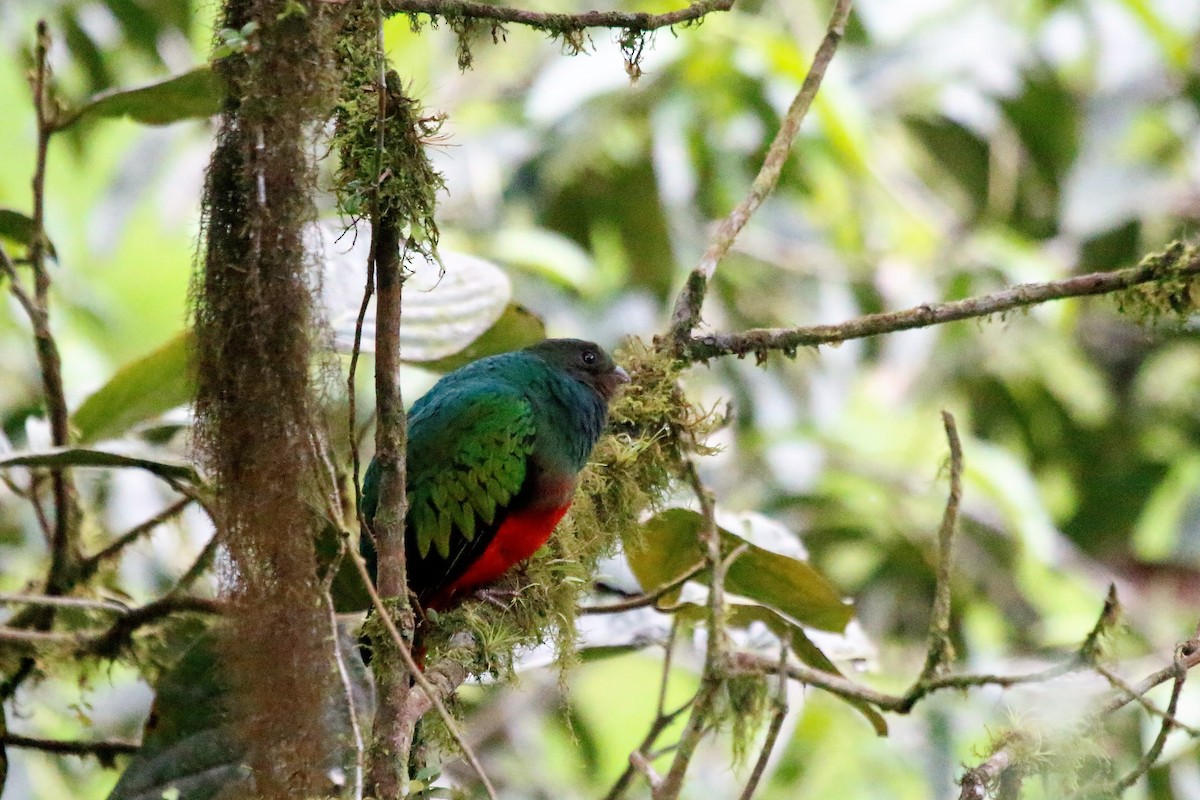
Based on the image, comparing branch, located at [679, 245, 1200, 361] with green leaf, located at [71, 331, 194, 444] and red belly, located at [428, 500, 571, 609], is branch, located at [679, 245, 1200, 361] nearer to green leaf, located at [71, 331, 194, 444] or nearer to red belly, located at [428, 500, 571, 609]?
red belly, located at [428, 500, 571, 609]

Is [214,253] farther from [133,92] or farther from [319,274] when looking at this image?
[133,92]

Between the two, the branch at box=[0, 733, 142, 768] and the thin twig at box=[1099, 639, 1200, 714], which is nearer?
the thin twig at box=[1099, 639, 1200, 714]

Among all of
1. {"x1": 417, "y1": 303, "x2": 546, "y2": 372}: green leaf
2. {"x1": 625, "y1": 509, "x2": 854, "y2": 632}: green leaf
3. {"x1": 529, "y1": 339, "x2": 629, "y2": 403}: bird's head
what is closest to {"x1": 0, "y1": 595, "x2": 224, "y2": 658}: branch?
{"x1": 417, "y1": 303, "x2": 546, "y2": 372}: green leaf

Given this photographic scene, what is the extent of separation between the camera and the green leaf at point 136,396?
11.0ft

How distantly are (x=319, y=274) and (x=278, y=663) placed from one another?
0.66m

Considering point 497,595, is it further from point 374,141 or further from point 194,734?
point 374,141

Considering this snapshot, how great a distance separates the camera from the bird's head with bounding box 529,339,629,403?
150 inches

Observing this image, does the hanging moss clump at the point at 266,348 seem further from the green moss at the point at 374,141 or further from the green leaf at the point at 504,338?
the green leaf at the point at 504,338

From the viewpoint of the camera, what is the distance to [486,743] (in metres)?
6.59

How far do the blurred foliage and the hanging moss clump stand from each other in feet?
8.95

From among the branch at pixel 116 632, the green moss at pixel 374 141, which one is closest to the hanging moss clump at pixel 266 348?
the green moss at pixel 374 141

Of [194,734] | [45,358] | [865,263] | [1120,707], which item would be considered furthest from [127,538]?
[865,263]

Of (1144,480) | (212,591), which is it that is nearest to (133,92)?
(212,591)

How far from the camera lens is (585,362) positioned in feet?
12.9
